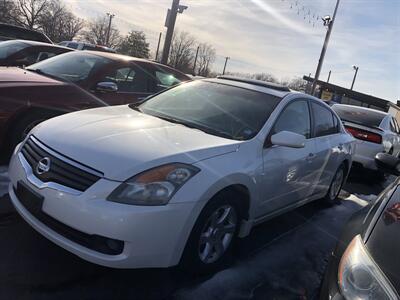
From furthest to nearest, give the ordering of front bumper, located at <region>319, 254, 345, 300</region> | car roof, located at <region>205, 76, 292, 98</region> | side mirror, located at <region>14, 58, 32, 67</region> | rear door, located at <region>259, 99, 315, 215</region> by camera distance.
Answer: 1. side mirror, located at <region>14, 58, 32, 67</region>
2. car roof, located at <region>205, 76, 292, 98</region>
3. rear door, located at <region>259, 99, 315, 215</region>
4. front bumper, located at <region>319, 254, 345, 300</region>

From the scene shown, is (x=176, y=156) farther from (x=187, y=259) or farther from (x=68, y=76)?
(x=68, y=76)

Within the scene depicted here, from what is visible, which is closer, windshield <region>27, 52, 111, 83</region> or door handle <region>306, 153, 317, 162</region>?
door handle <region>306, 153, 317, 162</region>

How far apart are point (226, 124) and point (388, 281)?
2290 mm

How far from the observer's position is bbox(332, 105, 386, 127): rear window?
29.6 feet

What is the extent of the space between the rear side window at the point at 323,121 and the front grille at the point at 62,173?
9.69 ft

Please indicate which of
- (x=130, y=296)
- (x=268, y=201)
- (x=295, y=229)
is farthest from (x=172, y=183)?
(x=295, y=229)

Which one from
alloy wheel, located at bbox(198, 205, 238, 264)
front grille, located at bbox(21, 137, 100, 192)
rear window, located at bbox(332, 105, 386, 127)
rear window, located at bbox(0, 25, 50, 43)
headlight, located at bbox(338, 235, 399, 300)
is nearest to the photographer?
headlight, located at bbox(338, 235, 399, 300)

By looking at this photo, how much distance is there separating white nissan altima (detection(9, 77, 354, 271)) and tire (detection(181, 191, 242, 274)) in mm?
10

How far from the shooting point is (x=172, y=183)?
290 centimetres

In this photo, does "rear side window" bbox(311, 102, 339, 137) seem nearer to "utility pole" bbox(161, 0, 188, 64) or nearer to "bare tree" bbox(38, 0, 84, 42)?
"utility pole" bbox(161, 0, 188, 64)

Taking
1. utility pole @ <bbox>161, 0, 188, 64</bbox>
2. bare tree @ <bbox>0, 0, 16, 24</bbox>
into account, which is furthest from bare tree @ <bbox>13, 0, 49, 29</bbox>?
utility pole @ <bbox>161, 0, 188, 64</bbox>

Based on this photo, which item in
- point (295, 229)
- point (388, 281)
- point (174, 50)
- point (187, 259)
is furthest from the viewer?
point (174, 50)

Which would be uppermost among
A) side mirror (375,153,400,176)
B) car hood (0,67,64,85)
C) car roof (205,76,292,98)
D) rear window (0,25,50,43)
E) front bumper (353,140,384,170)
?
car roof (205,76,292,98)

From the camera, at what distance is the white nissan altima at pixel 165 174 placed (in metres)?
2.81
